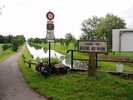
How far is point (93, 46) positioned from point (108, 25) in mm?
72993

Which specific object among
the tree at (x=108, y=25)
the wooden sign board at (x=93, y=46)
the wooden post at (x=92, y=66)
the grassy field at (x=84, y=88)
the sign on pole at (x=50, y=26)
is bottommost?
the grassy field at (x=84, y=88)

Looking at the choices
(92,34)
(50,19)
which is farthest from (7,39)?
(50,19)

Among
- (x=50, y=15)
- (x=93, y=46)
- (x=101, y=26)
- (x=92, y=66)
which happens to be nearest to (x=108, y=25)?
(x=101, y=26)

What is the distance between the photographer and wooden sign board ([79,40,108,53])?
16562mm

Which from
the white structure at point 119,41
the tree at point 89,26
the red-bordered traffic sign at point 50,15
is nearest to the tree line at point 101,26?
the tree at point 89,26

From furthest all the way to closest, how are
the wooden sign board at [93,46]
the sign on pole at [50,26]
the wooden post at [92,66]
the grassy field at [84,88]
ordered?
the sign on pole at [50,26]
the wooden sign board at [93,46]
the wooden post at [92,66]
the grassy field at [84,88]

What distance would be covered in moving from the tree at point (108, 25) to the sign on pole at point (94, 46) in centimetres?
6938

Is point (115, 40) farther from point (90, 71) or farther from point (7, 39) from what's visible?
point (7, 39)

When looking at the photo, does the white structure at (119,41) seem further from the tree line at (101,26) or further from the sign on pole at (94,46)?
the tree line at (101,26)

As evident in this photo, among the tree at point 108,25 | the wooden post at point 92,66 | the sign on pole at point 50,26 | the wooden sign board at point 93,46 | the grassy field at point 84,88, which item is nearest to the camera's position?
the grassy field at point 84,88

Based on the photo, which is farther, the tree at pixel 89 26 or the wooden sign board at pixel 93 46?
the tree at pixel 89 26

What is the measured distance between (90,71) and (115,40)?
1260 cm

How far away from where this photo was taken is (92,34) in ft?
315

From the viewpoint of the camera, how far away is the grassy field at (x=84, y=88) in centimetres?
1249
